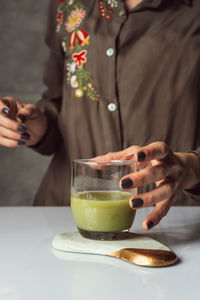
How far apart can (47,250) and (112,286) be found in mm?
176

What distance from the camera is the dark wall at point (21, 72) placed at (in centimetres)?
198

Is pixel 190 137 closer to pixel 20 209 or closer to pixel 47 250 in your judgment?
pixel 20 209

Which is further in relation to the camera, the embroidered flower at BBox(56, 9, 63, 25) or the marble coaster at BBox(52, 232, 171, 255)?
the embroidered flower at BBox(56, 9, 63, 25)

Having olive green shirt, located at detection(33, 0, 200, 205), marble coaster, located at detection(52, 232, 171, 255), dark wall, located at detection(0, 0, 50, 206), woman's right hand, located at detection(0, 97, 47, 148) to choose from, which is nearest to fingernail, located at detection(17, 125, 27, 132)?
woman's right hand, located at detection(0, 97, 47, 148)

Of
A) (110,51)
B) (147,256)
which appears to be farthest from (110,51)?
(147,256)

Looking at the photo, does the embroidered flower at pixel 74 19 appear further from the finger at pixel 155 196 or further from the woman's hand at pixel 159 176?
the finger at pixel 155 196

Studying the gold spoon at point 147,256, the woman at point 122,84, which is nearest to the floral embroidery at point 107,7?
the woman at point 122,84

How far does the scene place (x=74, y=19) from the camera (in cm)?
122

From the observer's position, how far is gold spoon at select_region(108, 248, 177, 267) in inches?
22.1

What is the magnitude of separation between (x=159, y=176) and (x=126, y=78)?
54cm

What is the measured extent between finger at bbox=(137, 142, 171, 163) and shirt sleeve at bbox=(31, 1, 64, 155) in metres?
0.65

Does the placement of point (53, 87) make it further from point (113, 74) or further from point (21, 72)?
point (21, 72)

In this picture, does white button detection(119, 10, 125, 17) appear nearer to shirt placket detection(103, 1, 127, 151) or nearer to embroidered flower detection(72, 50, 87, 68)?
shirt placket detection(103, 1, 127, 151)

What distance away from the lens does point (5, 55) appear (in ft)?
6.55
